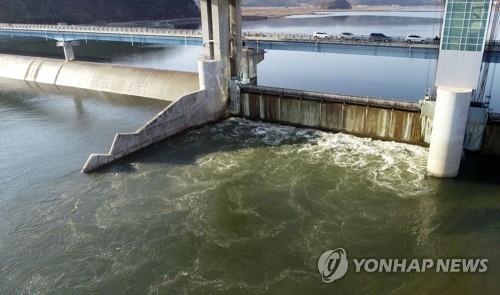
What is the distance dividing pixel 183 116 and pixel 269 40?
15.6m

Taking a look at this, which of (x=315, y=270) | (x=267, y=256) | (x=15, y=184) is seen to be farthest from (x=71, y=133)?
(x=315, y=270)

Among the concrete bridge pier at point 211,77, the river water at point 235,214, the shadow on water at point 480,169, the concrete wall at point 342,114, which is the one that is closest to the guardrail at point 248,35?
the concrete wall at point 342,114

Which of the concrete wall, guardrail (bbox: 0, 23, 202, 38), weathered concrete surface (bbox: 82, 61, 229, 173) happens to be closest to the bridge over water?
guardrail (bbox: 0, 23, 202, 38)

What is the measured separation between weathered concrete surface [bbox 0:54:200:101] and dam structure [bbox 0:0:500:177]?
4.8 inches

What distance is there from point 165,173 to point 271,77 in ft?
86.9

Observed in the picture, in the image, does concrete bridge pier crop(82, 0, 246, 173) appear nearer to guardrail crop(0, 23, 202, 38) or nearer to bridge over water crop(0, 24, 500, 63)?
bridge over water crop(0, 24, 500, 63)

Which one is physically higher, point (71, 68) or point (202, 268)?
point (71, 68)

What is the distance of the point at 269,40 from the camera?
41.7m

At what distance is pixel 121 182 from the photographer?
2316 cm

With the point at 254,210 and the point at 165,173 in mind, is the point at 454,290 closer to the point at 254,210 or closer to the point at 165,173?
the point at 254,210

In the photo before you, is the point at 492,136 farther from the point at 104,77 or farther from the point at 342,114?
the point at 104,77

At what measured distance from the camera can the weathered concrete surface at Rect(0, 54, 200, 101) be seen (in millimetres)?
41125

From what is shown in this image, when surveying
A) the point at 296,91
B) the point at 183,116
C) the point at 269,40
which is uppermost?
the point at 269,40

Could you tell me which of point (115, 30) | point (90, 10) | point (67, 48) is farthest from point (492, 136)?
point (90, 10)
